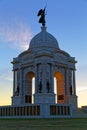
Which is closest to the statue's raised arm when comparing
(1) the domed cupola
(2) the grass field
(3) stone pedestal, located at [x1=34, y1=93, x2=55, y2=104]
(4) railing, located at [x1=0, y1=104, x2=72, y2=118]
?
(1) the domed cupola

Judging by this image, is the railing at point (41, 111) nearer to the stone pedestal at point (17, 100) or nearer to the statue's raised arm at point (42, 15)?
the stone pedestal at point (17, 100)

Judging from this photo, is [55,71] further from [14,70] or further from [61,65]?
[14,70]

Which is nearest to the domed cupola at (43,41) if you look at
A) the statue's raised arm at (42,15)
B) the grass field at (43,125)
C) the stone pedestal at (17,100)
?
the statue's raised arm at (42,15)

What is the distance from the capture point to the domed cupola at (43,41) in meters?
76.3

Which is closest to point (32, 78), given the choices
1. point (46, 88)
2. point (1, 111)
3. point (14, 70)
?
point (14, 70)

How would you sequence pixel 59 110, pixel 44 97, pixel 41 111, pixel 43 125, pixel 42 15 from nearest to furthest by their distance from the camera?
pixel 43 125 < pixel 41 111 < pixel 59 110 < pixel 44 97 < pixel 42 15

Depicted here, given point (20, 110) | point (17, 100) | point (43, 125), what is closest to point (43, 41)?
point (17, 100)

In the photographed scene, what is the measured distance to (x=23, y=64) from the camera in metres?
75.4

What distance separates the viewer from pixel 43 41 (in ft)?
253

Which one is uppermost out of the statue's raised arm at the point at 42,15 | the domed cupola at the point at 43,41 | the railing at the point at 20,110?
the statue's raised arm at the point at 42,15

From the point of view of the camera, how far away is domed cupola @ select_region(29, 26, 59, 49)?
76.3 metres

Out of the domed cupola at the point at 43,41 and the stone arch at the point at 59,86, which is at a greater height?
the domed cupola at the point at 43,41

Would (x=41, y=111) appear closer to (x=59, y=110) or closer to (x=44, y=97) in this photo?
(x=59, y=110)

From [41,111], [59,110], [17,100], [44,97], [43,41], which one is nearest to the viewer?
[41,111]
